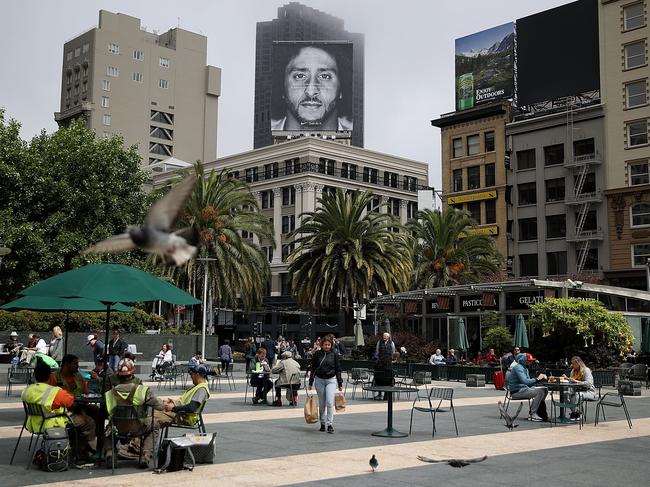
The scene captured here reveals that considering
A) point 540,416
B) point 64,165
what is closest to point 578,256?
point 64,165

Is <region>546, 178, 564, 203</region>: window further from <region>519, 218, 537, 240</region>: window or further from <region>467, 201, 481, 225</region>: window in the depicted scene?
<region>467, 201, 481, 225</region>: window

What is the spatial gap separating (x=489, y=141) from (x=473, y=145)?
179 cm

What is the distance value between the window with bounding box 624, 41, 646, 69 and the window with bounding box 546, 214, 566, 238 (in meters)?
13.0

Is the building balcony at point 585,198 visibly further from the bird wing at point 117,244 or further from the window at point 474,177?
the bird wing at point 117,244

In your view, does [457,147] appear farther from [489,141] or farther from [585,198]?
[585,198]

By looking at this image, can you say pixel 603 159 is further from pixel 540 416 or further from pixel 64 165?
pixel 540 416

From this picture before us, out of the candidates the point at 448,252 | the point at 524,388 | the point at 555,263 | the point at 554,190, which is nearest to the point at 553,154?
the point at 554,190

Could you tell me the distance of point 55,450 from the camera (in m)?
9.91

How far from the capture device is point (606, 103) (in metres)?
59.8

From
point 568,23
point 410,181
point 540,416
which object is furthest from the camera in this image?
point 410,181

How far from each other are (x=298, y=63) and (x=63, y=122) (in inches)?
1711

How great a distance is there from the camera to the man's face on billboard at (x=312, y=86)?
313 ft

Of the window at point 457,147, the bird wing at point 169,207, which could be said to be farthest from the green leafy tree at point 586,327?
the window at point 457,147

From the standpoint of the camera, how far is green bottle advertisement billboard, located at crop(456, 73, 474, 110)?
7219cm
